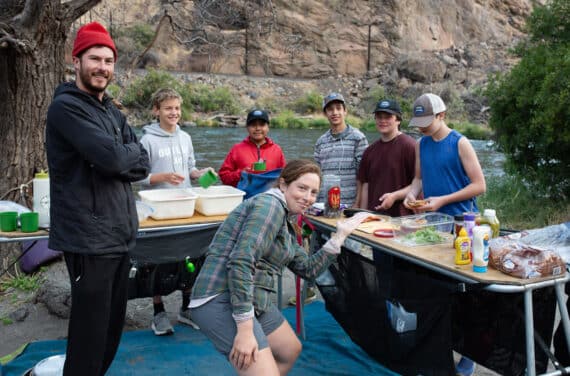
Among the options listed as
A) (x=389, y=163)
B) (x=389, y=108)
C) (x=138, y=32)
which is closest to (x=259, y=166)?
(x=389, y=163)

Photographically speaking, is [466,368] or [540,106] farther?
[540,106]

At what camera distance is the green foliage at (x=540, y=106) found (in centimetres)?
655

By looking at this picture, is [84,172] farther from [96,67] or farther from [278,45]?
[278,45]

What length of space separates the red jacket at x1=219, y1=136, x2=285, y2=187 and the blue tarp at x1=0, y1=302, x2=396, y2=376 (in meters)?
1.21

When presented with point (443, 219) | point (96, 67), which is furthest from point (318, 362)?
point (96, 67)

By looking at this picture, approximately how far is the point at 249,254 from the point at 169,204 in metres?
1.32

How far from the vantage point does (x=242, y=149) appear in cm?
425

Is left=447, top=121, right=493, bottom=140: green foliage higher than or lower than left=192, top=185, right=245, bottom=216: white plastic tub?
higher

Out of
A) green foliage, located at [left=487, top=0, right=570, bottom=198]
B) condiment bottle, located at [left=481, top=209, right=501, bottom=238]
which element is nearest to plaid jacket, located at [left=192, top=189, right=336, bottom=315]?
condiment bottle, located at [left=481, top=209, right=501, bottom=238]

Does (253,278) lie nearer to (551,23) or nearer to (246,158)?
(246,158)

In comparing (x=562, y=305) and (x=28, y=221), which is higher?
(x=28, y=221)

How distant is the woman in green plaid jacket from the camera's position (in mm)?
2059

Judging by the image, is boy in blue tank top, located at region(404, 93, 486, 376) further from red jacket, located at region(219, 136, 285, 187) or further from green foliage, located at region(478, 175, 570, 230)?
green foliage, located at region(478, 175, 570, 230)

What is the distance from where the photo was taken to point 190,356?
336cm
